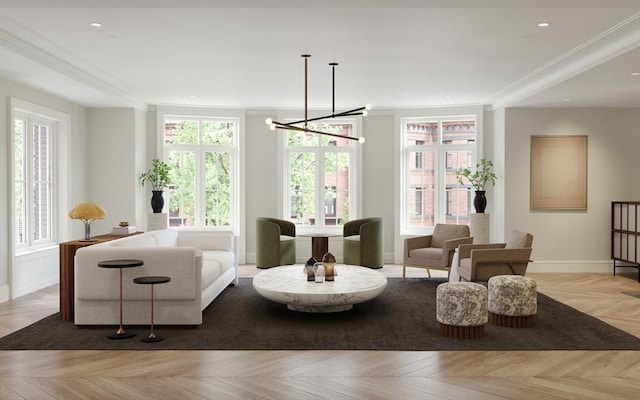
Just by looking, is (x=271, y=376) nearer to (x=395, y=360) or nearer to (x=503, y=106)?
(x=395, y=360)

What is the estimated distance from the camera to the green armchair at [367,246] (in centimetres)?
935

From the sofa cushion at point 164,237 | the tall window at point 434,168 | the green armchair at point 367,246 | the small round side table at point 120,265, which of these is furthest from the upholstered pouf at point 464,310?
the tall window at point 434,168

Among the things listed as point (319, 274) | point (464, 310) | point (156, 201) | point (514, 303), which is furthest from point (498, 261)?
point (156, 201)

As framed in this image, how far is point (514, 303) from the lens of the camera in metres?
5.47

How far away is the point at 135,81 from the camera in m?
7.93

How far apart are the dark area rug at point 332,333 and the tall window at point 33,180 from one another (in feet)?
7.54

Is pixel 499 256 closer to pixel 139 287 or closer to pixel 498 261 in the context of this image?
pixel 498 261

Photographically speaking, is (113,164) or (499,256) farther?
(113,164)

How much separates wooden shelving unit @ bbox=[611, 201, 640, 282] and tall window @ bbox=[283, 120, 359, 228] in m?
4.41

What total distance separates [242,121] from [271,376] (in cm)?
688

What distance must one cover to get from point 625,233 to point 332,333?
580 centimetres

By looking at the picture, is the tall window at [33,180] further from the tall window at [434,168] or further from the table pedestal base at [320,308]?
the tall window at [434,168]

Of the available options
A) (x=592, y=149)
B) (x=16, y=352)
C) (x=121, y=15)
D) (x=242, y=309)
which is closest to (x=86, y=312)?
(x=16, y=352)

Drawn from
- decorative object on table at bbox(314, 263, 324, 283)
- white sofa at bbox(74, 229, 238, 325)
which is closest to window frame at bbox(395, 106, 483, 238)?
decorative object on table at bbox(314, 263, 324, 283)
